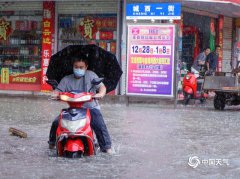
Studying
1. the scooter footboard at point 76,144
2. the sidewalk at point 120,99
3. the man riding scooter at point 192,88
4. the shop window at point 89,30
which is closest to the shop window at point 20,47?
the sidewalk at point 120,99

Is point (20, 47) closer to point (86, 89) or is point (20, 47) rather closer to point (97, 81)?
point (86, 89)

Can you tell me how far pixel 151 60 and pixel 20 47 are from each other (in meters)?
6.71

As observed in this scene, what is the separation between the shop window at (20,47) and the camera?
2152cm

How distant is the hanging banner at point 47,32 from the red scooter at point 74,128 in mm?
12802

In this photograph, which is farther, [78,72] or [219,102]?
[219,102]

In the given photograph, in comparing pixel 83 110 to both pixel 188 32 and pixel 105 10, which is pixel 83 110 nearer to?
pixel 105 10

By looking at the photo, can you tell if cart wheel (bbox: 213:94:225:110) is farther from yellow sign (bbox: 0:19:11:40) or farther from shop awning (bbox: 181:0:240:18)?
yellow sign (bbox: 0:19:11:40)

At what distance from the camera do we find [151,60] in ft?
55.7

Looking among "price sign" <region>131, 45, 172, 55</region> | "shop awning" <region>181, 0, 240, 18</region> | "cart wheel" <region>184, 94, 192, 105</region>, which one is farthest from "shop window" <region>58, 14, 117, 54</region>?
"price sign" <region>131, 45, 172, 55</region>

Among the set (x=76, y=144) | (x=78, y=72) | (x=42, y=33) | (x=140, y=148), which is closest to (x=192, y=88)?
(x=42, y=33)

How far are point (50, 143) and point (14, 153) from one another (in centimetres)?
55

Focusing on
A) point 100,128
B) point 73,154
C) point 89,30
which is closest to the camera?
point 73,154

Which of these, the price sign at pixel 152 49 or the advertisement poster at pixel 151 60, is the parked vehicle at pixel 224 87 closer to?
the advertisement poster at pixel 151 60

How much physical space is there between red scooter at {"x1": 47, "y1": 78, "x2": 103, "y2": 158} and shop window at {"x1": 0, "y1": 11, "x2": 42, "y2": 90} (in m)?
13.3
